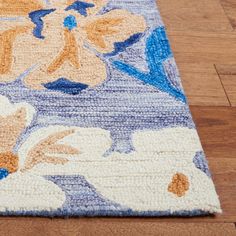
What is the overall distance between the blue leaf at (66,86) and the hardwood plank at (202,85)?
0.79 feet

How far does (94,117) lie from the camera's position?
88 cm

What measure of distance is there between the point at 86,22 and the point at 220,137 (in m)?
0.46

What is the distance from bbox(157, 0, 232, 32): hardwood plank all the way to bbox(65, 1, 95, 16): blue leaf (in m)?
0.21

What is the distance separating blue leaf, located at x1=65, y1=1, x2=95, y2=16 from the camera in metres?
1.13

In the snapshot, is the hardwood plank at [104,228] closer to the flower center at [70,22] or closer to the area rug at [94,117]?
the area rug at [94,117]

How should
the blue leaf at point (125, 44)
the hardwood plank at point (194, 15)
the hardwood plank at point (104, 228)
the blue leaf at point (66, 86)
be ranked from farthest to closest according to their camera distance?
the hardwood plank at point (194, 15)
the blue leaf at point (125, 44)
the blue leaf at point (66, 86)
the hardwood plank at point (104, 228)

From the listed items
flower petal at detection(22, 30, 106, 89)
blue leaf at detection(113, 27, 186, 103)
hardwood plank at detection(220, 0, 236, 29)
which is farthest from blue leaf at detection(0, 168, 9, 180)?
hardwood plank at detection(220, 0, 236, 29)

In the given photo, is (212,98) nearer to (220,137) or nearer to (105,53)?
(220,137)

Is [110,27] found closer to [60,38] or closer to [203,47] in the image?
[60,38]

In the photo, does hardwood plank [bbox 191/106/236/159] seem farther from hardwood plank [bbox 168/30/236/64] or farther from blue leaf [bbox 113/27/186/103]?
hardwood plank [bbox 168/30/236/64]

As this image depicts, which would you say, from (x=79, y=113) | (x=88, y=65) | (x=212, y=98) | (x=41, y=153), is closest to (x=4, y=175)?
(x=41, y=153)

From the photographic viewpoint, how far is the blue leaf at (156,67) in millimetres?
957

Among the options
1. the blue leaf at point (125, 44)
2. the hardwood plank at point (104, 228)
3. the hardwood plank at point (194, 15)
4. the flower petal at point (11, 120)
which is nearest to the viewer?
the hardwood plank at point (104, 228)

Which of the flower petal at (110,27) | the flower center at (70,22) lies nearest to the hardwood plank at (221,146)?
the flower petal at (110,27)
